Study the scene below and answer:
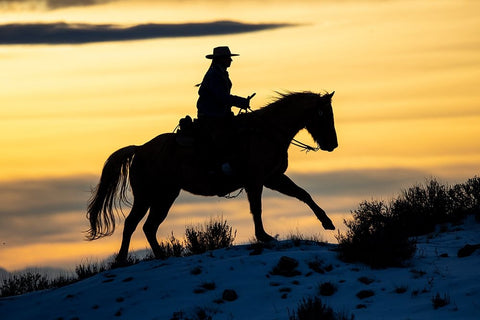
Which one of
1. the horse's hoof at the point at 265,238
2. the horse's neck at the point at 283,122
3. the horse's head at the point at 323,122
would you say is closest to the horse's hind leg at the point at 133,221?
the horse's hoof at the point at 265,238

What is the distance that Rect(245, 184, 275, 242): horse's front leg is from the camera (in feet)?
51.3

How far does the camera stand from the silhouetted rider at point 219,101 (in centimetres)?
1559

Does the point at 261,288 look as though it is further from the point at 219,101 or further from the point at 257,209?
the point at 219,101

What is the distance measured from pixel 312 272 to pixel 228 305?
5.24ft

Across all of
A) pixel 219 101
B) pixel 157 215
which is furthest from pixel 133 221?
pixel 219 101

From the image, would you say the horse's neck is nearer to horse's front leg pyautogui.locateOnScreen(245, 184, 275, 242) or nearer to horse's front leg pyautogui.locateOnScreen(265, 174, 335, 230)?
horse's front leg pyautogui.locateOnScreen(265, 174, 335, 230)

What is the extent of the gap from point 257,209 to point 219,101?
195cm

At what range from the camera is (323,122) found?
52.6 feet

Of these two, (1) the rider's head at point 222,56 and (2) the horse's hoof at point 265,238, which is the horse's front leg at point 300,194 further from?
(1) the rider's head at point 222,56

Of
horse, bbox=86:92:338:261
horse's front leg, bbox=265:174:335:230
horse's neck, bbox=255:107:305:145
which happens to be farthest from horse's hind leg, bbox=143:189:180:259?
horse's neck, bbox=255:107:305:145

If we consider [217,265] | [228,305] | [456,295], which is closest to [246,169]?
[217,265]

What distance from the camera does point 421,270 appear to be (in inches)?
535

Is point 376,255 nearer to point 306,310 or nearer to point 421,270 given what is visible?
point 421,270

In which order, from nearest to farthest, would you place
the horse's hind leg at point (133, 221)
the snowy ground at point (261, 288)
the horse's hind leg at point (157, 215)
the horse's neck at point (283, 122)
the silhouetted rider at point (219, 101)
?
1. the snowy ground at point (261, 288)
2. the silhouetted rider at point (219, 101)
3. the horse's neck at point (283, 122)
4. the horse's hind leg at point (157, 215)
5. the horse's hind leg at point (133, 221)
